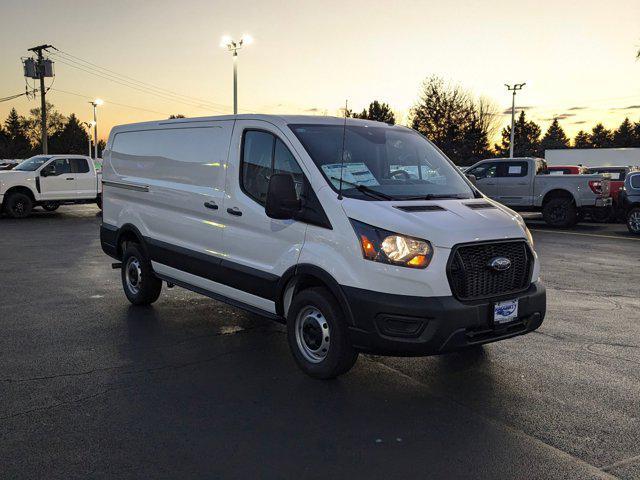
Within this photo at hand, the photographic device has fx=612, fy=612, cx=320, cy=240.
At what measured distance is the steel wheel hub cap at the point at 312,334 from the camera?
4.67 meters

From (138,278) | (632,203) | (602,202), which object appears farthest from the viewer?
(602,202)

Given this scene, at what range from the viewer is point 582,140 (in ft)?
473

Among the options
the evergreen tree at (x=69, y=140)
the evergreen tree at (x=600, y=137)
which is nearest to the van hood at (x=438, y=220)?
the evergreen tree at (x=69, y=140)

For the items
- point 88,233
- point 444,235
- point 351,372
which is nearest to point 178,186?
point 351,372

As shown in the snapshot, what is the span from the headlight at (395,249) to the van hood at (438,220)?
1.7 inches

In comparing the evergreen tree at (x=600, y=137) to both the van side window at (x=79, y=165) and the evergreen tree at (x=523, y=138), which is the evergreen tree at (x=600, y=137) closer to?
the evergreen tree at (x=523, y=138)

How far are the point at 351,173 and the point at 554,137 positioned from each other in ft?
500

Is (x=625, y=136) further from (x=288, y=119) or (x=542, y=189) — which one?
(x=288, y=119)

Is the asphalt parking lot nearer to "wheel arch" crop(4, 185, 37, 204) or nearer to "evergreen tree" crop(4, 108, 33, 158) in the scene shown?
"wheel arch" crop(4, 185, 37, 204)

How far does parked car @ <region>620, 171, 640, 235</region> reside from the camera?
53.1ft

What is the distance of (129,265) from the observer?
734cm

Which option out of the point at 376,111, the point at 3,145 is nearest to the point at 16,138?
the point at 3,145

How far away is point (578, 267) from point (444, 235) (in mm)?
7379

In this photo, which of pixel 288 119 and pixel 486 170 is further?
pixel 486 170
